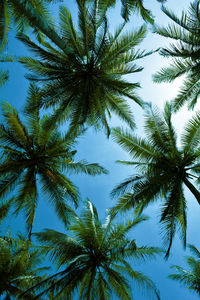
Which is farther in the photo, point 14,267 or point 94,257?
point 14,267

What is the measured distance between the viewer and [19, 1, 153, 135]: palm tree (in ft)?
32.3

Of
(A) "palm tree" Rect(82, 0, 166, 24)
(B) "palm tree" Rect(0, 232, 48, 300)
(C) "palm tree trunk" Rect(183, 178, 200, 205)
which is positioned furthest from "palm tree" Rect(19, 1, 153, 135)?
(B) "palm tree" Rect(0, 232, 48, 300)

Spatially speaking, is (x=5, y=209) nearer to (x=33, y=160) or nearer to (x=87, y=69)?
(x=33, y=160)

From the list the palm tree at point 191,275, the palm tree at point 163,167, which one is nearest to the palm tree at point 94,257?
the palm tree at point 163,167

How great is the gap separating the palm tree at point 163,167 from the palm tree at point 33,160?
227 cm

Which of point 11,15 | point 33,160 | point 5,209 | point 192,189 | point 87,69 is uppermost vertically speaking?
point 11,15

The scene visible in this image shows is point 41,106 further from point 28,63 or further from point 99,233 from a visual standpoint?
point 99,233

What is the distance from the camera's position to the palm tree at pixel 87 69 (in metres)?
9.84

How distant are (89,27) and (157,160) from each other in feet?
18.8

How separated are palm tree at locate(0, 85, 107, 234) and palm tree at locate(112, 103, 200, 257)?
2.27 meters

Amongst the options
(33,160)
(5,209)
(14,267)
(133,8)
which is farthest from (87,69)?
(14,267)

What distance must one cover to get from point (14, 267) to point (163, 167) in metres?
7.79

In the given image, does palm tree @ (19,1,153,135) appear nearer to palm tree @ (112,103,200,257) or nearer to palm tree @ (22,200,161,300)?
palm tree @ (112,103,200,257)

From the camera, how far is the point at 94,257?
1093 centimetres
